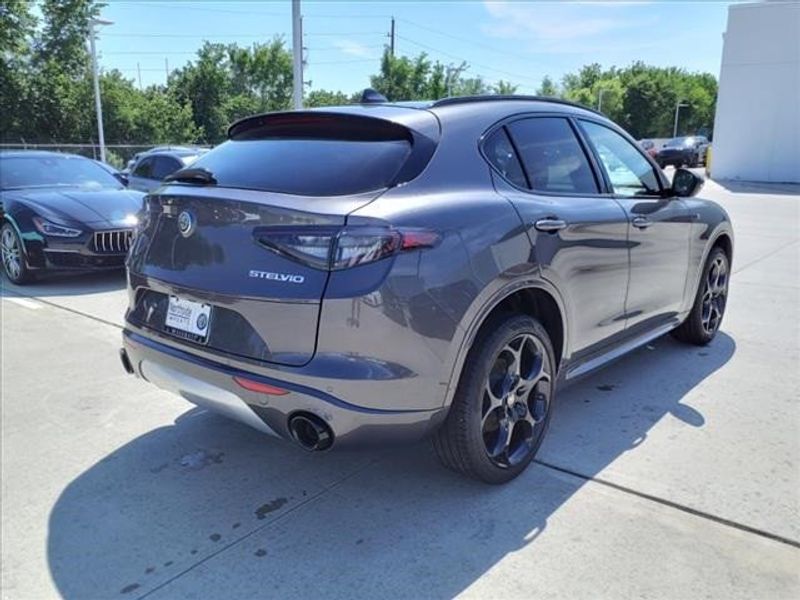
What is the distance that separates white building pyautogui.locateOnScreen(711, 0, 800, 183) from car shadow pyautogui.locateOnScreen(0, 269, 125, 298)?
79.6ft

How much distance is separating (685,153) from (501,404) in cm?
3287

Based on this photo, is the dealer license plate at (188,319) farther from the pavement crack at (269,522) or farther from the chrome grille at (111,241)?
the chrome grille at (111,241)

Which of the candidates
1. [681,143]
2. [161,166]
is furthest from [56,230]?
[681,143]

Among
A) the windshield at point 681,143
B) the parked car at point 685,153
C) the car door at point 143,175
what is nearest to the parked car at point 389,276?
the car door at point 143,175

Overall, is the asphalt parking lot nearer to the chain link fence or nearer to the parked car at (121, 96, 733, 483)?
the parked car at (121, 96, 733, 483)

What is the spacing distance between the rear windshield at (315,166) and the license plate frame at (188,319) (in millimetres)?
532

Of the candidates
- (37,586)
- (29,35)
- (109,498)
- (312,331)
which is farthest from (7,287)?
(29,35)

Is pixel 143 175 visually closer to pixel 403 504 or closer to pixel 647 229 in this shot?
pixel 647 229

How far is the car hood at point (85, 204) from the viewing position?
7.18 m

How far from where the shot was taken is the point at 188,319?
2.77m

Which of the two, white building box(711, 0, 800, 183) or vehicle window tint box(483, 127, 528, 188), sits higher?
white building box(711, 0, 800, 183)

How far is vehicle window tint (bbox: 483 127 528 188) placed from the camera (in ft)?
9.77

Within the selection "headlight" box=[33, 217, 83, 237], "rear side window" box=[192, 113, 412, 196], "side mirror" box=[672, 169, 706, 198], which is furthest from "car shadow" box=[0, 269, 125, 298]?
"side mirror" box=[672, 169, 706, 198]

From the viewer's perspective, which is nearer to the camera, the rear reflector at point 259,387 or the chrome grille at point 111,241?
the rear reflector at point 259,387
